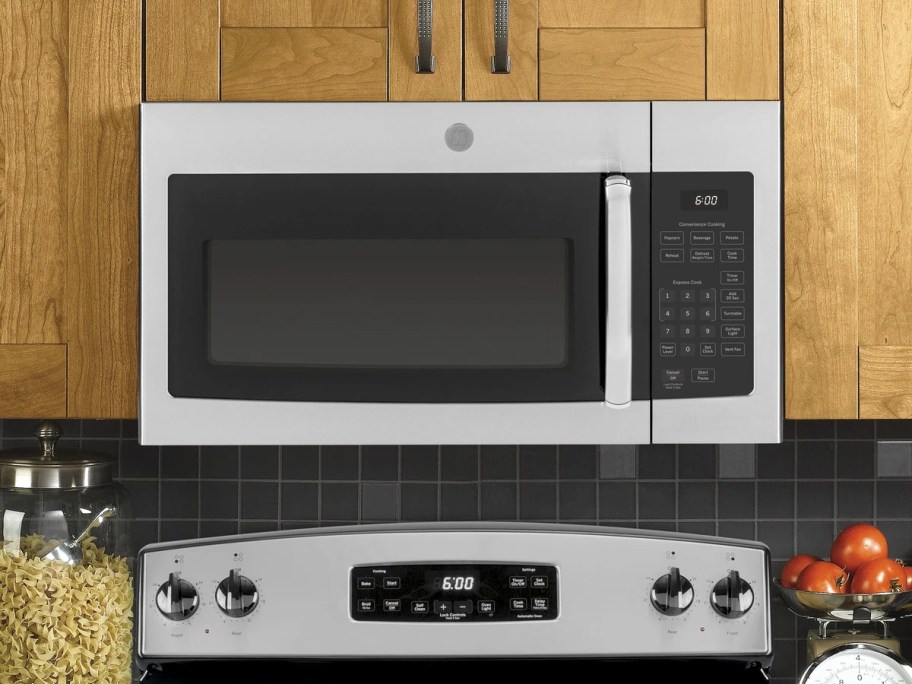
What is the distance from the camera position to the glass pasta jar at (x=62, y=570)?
3.37 ft

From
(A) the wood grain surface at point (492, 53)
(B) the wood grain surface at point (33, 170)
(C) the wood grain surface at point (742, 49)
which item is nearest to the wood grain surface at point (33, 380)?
(B) the wood grain surface at point (33, 170)

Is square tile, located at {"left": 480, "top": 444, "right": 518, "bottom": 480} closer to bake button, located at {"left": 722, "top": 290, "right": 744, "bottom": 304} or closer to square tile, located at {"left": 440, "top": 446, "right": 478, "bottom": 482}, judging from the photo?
square tile, located at {"left": 440, "top": 446, "right": 478, "bottom": 482}

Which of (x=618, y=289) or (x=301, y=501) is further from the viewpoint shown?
(x=301, y=501)

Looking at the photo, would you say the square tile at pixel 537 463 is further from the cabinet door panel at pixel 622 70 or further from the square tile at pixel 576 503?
the cabinet door panel at pixel 622 70

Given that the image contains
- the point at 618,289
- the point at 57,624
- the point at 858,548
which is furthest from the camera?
the point at 858,548

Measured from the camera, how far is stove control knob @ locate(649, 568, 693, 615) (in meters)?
1.07

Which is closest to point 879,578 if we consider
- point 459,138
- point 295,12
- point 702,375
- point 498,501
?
point 702,375

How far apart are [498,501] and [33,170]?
777 mm

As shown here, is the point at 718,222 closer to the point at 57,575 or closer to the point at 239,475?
the point at 239,475

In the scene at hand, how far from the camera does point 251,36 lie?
0.97 meters

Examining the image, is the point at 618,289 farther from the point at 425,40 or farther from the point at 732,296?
the point at 425,40

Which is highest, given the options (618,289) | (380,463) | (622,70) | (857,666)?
(622,70)

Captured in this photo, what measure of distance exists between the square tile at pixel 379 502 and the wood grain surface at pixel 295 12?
2.21 ft

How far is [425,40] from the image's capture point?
95cm
